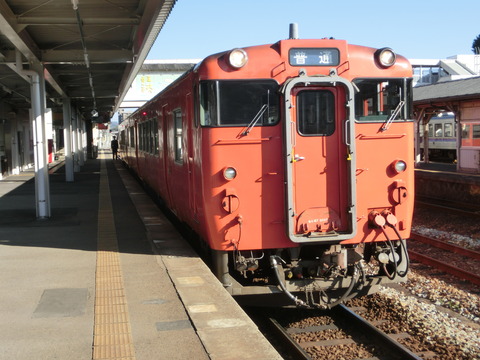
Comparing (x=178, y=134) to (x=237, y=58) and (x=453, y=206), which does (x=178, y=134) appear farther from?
(x=453, y=206)

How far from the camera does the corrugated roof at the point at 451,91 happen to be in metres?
19.9

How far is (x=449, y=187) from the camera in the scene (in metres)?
18.0

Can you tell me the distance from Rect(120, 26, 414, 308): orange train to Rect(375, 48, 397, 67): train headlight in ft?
0.04

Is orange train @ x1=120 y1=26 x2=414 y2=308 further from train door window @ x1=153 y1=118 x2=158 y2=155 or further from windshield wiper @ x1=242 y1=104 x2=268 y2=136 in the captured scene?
train door window @ x1=153 y1=118 x2=158 y2=155

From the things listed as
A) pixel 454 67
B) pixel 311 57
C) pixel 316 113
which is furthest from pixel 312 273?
pixel 454 67

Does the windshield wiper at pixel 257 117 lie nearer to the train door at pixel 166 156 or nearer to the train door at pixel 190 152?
the train door at pixel 190 152

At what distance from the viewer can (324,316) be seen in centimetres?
673

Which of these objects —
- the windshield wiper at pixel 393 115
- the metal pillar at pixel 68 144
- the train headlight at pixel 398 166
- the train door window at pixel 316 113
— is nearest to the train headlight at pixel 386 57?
the windshield wiper at pixel 393 115

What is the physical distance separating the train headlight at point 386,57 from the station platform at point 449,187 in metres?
10.8

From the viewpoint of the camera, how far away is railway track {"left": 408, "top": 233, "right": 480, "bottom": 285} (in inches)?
323

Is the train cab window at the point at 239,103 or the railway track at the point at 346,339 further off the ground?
the train cab window at the point at 239,103

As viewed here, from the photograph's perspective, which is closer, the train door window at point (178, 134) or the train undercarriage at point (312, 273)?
the train undercarriage at point (312, 273)

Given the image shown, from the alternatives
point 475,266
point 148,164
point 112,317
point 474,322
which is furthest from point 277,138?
point 148,164

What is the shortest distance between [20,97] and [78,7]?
544 inches
